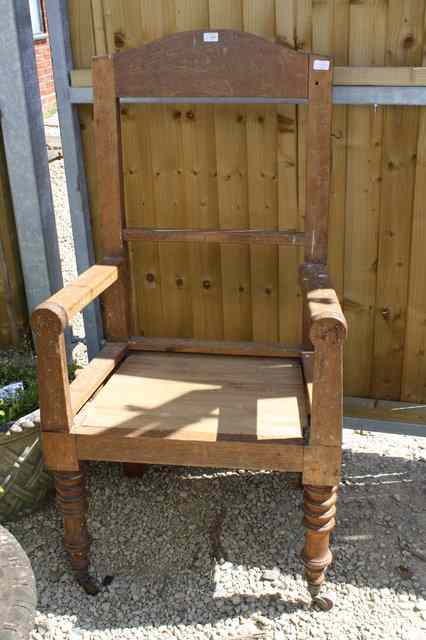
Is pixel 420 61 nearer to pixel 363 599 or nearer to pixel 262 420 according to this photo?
pixel 262 420

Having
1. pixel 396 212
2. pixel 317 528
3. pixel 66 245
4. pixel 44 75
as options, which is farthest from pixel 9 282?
pixel 44 75

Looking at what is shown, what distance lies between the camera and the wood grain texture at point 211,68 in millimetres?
2086

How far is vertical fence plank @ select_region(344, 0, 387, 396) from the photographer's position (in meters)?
2.21

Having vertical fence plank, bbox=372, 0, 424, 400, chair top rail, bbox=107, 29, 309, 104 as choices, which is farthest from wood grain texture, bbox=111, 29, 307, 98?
vertical fence plank, bbox=372, 0, 424, 400

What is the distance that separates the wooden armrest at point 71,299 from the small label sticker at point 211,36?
72cm

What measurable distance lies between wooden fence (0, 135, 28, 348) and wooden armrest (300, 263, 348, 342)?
1.32 meters

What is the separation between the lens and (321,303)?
1.81 metres

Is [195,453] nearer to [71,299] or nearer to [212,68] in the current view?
[71,299]

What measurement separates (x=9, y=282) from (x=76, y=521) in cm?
127

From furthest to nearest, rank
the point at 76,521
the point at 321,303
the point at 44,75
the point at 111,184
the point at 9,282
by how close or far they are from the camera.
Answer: the point at 44,75 → the point at 9,282 → the point at 111,184 → the point at 76,521 → the point at 321,303

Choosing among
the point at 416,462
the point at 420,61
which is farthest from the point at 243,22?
the point at 416,462

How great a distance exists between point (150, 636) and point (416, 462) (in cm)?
120

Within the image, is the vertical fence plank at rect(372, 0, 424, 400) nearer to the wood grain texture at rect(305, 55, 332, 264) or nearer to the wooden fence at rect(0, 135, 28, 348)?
the wood grain texture at rect(305, 55, 332, 264)

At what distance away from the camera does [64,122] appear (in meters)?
2.51
